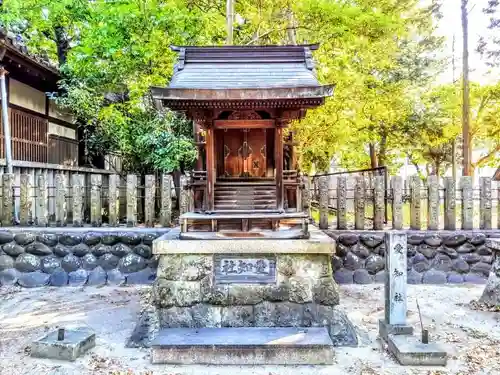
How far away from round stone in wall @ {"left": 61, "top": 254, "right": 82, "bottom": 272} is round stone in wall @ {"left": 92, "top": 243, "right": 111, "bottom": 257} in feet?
1.22

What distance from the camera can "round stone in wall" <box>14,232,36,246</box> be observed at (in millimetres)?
7539

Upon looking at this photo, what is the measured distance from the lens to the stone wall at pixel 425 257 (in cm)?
773

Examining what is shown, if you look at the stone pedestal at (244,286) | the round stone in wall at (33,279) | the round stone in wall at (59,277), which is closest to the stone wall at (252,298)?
the stone pedestal at (244,286)

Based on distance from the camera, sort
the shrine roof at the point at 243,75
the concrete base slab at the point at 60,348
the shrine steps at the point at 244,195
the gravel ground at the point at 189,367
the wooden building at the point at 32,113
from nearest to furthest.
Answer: the gravel ground at the point at 189,367
the concrete base slab at the point at 60,348
the shrine roof at the point at 243,75
the shrine steps at the point at 244,195
the wooden building at the point at 32,113

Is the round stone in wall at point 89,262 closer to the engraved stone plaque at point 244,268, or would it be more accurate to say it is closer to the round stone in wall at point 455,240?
the engraved stone plaque at point 244,268

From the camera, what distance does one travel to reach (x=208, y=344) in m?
4.58

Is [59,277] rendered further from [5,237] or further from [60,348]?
[60,348]

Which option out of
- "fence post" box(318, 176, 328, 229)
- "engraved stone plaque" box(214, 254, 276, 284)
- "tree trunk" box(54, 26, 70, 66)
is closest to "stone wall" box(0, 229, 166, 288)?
"engraved stone plaque" box(214, 254, 276, 284)

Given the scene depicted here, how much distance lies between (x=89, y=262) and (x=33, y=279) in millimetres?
1056

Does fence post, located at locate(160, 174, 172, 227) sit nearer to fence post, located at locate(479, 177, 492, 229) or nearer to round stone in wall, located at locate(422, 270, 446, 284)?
round stone in wall, located at locate(422, 270, 446, 284)

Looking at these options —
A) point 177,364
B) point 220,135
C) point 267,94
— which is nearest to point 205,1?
point 220,135

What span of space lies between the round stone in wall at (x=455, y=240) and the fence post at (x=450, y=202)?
0.20 metres

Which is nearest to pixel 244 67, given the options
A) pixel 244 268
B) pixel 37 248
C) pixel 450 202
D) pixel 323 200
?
pixel 244 268

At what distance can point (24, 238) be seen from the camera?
7543mm
